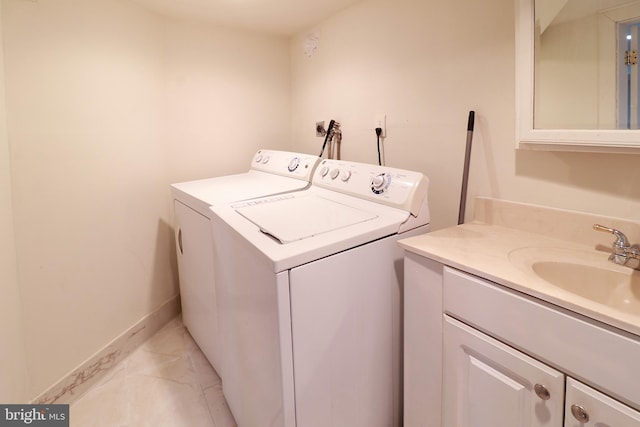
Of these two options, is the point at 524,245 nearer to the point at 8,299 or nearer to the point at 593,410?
the point at 593,410

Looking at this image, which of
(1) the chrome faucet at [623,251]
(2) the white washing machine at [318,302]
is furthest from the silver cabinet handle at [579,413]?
(2) the white washing machine at [318,302]

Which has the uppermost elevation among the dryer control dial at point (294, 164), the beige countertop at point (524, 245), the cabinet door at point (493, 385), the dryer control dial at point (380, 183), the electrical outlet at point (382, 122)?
the electrical outlet at point (382, 122)

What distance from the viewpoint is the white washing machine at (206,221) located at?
1.71 m

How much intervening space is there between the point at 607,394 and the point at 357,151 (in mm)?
1665

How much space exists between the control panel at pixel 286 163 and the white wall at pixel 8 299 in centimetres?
131

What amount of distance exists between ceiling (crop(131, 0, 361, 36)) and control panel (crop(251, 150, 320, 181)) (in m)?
0.88

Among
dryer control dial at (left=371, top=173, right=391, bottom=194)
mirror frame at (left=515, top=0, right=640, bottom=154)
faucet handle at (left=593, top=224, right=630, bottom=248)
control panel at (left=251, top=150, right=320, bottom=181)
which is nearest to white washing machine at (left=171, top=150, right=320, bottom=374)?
control panel at (left=251, top=150, right=320, bottom=181)

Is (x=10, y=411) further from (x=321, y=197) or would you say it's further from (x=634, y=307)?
(x=634, y=307)

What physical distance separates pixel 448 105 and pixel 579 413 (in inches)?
48.7

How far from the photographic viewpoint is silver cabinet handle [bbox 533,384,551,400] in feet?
2.85

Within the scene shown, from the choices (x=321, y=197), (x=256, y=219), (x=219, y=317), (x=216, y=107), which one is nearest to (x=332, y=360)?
(x=256, y=219)

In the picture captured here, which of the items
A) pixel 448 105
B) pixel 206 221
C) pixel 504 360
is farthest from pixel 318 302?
pixel 448 105

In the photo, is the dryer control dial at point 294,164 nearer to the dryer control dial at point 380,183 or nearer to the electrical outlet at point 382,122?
the electrical outlet at point 382,122

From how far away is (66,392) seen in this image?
67.2 inches
